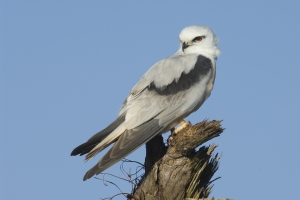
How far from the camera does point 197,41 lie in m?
8.32

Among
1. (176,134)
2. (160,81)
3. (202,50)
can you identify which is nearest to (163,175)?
(176,134)

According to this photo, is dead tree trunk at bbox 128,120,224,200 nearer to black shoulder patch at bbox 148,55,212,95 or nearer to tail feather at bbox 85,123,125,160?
tail feather at bbox 85,123,125,160

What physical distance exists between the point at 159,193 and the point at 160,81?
78.3 inches

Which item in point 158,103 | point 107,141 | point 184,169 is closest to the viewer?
point 184,169

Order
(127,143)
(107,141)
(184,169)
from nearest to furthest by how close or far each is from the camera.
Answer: (184,169) < (127,143) < (107,141)

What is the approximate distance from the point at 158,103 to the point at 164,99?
10 centimetres

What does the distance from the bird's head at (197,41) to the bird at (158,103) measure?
38 centimetres

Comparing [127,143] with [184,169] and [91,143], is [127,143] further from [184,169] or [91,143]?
[184,169]

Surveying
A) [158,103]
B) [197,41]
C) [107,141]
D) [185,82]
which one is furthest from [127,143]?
[197,41]

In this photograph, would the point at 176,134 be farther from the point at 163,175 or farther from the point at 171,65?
the point at 171,65

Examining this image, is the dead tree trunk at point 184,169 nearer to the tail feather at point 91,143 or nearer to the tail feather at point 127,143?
the tail feather at point 127,143

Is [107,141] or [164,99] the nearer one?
[107,141]

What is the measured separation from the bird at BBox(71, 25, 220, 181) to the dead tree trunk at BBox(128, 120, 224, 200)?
2.22ft

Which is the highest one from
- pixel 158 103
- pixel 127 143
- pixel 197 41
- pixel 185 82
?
pixel 197 41
